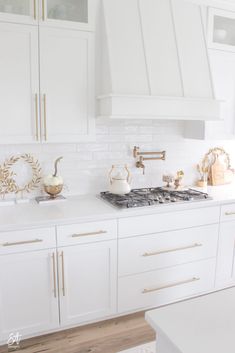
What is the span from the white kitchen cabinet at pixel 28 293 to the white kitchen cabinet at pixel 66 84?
87cm

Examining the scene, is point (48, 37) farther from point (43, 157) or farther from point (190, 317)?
point (190, 317)

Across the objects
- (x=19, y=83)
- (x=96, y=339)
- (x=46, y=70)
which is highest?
(x=46, y=70)

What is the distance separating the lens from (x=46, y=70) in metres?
2.19

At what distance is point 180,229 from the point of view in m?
2.46

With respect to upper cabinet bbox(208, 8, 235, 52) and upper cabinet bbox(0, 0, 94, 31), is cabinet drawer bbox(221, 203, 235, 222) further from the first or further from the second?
upper cabinet bbox(0, 0, 94, 31)

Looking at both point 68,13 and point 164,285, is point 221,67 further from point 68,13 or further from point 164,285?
point 164,285

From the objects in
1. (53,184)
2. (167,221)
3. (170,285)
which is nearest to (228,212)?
(167,221)

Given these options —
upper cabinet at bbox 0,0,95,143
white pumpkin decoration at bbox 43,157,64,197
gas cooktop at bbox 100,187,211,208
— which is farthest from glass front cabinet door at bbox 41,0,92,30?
gas cooktop at bbox 100,187,211,208

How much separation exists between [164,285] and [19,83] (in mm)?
1897

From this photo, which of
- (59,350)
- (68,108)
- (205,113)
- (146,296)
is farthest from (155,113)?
(59,350)

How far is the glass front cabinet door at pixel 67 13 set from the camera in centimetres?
215

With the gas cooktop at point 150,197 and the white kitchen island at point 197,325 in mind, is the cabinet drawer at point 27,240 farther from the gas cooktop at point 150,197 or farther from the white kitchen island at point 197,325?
the white kitchen island at point 197,325

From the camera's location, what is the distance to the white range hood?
2.26m

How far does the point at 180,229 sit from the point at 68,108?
1.28 m
